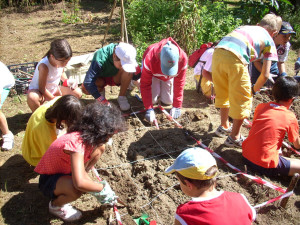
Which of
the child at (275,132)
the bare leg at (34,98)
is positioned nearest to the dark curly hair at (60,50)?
the bare leg at (34,98)

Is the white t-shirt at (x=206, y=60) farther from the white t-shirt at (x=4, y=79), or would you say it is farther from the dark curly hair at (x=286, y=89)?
the white t-shirt at (x=4, y=79)

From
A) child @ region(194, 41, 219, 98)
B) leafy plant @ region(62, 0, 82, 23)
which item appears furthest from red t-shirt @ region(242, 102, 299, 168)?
leafy plant @ region(62, 0, 82, 23)

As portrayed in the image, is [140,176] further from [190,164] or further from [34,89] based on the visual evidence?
[34,89]

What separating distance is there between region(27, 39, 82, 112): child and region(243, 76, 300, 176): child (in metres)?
2.23

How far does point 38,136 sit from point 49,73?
1.15 meters

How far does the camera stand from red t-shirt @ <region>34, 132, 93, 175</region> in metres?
2.21

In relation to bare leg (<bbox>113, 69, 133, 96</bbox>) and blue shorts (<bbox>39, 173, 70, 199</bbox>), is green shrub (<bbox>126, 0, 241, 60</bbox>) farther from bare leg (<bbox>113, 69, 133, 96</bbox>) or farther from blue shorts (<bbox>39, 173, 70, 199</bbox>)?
blue shorts (<bbox>39, 173, 70, 199</bbox>)

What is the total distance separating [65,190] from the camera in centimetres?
234

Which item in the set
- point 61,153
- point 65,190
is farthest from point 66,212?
point 61,153

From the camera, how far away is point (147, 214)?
2598 millimetres

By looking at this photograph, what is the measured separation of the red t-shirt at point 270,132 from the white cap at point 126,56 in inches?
67.7

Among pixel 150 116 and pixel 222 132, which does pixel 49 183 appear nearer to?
pixel 150 116

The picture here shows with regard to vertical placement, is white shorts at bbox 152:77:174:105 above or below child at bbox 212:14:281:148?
below

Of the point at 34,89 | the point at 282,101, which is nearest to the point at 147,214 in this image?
the point at 282,101
